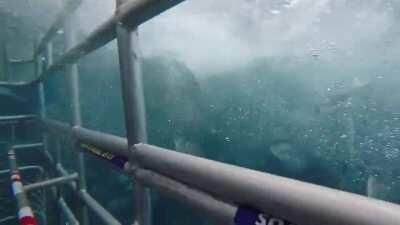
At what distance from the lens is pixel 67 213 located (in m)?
2.15

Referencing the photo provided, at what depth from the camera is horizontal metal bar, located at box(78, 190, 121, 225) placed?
4.38 feet

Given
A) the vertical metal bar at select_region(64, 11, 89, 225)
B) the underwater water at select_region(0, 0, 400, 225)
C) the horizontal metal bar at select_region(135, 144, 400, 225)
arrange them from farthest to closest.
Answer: the underwater water at select_region(0, 0, 400, 225)
the vertical metal bar at select_region(64, 11, 89, 225)
the horizontal metal bar at select_region(135, 144, 400, 225)

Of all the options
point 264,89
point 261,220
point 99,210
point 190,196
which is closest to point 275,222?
point 261,220

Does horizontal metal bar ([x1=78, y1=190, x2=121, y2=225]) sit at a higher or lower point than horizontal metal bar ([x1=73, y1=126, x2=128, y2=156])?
lower

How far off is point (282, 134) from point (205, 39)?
4.30 metres

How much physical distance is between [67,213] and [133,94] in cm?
142

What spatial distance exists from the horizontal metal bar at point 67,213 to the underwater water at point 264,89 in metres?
4.58

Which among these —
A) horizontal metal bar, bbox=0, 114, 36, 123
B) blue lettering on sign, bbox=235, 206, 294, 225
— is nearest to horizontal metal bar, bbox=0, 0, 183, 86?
blue lettering on sign, bbox=235, 206, 294, 225

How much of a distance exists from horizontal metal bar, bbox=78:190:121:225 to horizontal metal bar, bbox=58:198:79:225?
198 mm

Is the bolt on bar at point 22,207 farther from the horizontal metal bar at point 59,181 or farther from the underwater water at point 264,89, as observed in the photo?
the underwater water at point 264,89

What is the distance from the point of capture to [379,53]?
47.7ft

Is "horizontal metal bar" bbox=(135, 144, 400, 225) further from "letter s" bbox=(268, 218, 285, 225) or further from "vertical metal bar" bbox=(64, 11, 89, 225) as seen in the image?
"vertical metal bar" bbox=(64, 11, 89, 225)

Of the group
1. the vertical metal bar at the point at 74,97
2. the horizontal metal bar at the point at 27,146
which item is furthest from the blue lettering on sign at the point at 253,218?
the horizontal metal bar at the point at 27,146

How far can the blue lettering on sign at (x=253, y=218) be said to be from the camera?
0.57 metres
